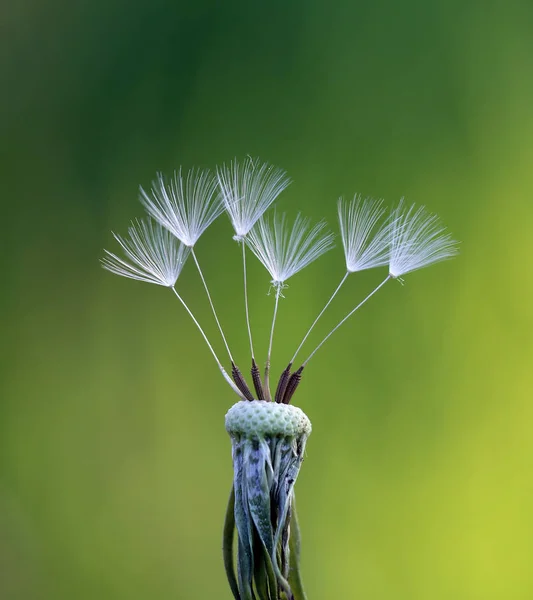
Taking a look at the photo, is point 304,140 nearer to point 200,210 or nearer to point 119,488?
point 200,210

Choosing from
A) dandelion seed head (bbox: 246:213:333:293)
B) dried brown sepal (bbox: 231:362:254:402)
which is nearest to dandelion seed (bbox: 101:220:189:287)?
dandelion seed head (bbox: 246:213:333:293)

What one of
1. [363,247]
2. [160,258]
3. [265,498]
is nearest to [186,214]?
[160,258]

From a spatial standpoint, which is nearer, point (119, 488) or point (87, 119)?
point (119, 488)

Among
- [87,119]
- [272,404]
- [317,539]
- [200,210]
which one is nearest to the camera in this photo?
[272,404]

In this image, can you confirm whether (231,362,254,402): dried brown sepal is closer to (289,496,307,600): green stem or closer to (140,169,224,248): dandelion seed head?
(289,496,307,600): green stem

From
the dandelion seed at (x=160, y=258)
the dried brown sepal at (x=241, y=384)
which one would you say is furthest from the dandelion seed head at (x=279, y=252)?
the dried brown sepal at (x=241, y=384)

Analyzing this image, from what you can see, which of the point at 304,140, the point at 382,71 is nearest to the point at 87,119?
the point at 304,140

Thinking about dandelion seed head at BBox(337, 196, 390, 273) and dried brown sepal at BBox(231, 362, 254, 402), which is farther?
dandelion seed head at BBox(337, 196, 390, 273)
